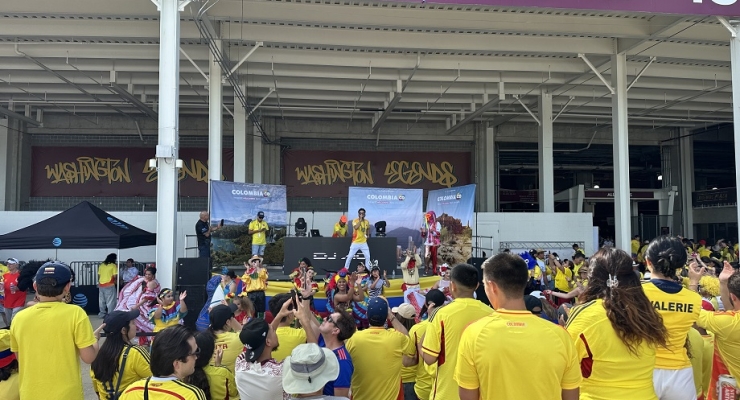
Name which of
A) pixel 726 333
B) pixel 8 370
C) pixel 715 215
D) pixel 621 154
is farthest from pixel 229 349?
pixel 715 215

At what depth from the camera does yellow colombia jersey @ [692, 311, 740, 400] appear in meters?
3.30

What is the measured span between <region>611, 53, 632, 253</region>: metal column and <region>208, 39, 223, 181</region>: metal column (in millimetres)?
11602

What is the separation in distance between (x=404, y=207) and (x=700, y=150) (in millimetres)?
20955

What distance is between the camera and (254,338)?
302 centimetres

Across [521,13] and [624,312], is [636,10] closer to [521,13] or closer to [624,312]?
[521,13]

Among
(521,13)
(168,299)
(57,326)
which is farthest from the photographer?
(521,13)

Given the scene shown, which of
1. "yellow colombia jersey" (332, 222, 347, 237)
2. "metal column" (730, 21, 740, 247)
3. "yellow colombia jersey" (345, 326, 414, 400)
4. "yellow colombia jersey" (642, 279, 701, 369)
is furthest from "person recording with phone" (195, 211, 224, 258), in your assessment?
"metal column" (730, 21, 740, 247)

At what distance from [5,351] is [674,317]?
4.15 meters

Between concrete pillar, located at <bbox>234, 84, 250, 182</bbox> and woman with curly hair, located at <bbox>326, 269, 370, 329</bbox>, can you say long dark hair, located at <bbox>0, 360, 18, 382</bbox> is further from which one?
concrete pillar, located at <bbox>234, 84, 250, 182</bbox>

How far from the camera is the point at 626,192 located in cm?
1527

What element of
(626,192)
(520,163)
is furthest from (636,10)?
(520,163)

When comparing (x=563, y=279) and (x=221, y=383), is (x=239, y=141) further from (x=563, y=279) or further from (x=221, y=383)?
(x=221, y=383)

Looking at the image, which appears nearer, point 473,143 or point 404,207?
→ point 404,207

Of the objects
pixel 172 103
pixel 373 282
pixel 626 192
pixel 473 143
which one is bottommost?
pixel 373 282
